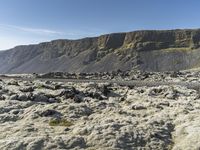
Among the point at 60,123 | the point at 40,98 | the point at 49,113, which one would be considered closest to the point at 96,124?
the point at 60,123

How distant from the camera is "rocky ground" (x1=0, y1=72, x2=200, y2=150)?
2061 centimetres

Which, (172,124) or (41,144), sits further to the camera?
(172,124)

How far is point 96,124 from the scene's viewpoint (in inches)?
907

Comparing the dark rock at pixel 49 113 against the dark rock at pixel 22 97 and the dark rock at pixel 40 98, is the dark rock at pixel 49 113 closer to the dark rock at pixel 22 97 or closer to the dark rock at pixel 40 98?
the dark rock at pixel 40 98

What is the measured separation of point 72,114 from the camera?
83.5ft

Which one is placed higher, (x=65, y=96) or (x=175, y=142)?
(x=65, y=96)

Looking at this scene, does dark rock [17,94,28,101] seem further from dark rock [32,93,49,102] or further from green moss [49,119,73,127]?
green moss [49,119,73,127]

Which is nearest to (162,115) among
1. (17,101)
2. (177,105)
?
(177,105)

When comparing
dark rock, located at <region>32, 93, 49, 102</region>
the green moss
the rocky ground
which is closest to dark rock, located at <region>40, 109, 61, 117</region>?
the rocky ground

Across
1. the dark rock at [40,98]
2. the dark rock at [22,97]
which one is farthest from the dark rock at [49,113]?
the dark rock at [22,97]

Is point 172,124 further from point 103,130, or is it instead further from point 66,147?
point 66,147

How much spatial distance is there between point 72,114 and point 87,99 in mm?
5865

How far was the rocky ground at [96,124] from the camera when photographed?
20609 mm

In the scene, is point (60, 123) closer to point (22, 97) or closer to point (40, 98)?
point (40, 98)
